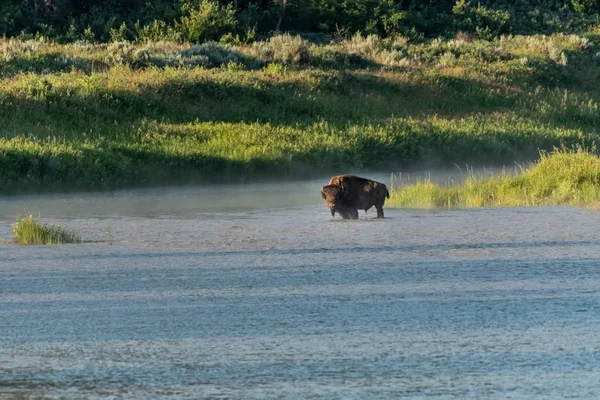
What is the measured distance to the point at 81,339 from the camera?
7.78 m

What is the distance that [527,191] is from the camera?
17875mm

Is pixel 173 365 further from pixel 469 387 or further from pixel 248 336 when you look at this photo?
pixel 469 387

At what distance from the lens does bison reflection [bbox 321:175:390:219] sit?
577 inches

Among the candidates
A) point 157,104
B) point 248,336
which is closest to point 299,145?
point 157,104

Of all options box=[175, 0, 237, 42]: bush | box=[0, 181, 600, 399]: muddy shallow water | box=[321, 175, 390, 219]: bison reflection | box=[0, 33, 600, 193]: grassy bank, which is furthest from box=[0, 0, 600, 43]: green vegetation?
box=[0, 181, 600, 399]: muddy shallow water

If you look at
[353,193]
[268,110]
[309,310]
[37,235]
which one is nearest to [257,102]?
[268,110]

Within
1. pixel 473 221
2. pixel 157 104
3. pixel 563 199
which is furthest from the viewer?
pixel 157 104

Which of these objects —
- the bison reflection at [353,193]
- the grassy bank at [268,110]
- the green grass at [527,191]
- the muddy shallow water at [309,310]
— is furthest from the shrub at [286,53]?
the muddy shallow water at [309,310]

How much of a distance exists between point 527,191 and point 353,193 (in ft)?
13.4

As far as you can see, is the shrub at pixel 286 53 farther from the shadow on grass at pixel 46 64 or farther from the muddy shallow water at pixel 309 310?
the muddy shallow water at pixel 309 310

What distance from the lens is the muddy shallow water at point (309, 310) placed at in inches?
263

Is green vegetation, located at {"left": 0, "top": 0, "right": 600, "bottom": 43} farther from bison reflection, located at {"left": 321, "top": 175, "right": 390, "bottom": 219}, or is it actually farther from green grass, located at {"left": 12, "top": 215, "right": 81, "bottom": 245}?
green grass, located at {"left": 12, "top": 215, "right": 81, "bottom": 245}

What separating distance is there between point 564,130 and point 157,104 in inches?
410

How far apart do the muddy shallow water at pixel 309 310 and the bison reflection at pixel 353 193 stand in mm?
255
